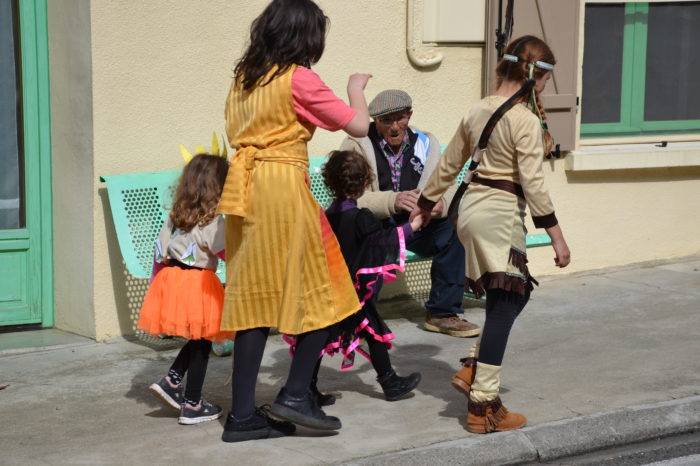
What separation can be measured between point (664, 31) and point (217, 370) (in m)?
4.65

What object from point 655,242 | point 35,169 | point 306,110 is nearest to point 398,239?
point 306,110

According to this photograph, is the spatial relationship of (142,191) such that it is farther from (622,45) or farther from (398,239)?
(622,45)

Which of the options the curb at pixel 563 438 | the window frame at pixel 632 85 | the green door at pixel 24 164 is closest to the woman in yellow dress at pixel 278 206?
the curb at pixel 563 438

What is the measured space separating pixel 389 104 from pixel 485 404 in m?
2.21

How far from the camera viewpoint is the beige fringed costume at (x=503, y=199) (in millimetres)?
4680

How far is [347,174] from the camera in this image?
5.10m

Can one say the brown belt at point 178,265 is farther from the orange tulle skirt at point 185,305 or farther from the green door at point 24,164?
the green door at point 24,164

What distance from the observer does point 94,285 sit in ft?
21.1

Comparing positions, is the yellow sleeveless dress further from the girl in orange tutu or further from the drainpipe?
the drainpipe

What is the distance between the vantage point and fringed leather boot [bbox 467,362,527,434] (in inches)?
191

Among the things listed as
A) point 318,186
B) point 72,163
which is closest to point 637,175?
point 318,186

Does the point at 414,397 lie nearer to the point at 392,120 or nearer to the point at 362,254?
the point at 362,254

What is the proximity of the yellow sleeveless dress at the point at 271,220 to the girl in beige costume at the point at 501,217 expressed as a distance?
2.24 feet

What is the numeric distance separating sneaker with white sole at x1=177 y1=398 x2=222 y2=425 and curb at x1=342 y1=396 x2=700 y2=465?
33.1 inches
